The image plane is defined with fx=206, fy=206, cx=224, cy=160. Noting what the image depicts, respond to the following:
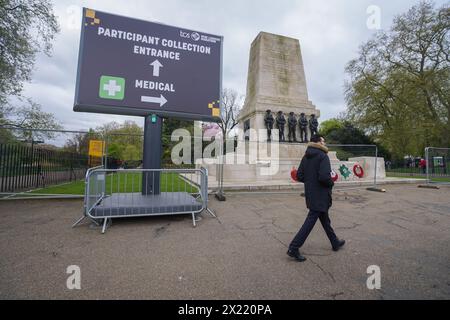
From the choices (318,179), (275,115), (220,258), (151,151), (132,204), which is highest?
(275,115)

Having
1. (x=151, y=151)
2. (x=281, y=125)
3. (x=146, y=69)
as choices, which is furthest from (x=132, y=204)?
(x=281, y=125)

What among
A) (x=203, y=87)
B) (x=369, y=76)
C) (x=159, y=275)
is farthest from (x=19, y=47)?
(x=369, y=76)

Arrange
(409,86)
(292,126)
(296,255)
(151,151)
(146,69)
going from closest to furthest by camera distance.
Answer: (296,255), (146,69), (151,151), (292,126), (409,86)

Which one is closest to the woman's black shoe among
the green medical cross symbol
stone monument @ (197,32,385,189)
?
the green medical cross symbol

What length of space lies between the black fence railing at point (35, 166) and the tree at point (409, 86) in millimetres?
26799

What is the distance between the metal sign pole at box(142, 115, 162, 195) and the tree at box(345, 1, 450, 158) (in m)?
24.4

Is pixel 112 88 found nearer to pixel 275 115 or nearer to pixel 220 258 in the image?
pixel 220 258

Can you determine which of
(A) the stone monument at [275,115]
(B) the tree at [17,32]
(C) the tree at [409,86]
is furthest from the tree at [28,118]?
(C) the tree at [409,86]

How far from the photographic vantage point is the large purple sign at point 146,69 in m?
4.80

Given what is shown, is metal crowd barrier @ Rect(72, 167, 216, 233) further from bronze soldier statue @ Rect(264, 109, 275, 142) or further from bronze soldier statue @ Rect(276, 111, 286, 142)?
bronze soldier statue @ Rect(276, 111, 286, 142)

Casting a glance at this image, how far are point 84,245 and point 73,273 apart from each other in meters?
0.91

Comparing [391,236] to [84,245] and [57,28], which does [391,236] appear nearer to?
[84,245]

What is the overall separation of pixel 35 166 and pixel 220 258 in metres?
8.37

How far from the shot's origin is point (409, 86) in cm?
2008
